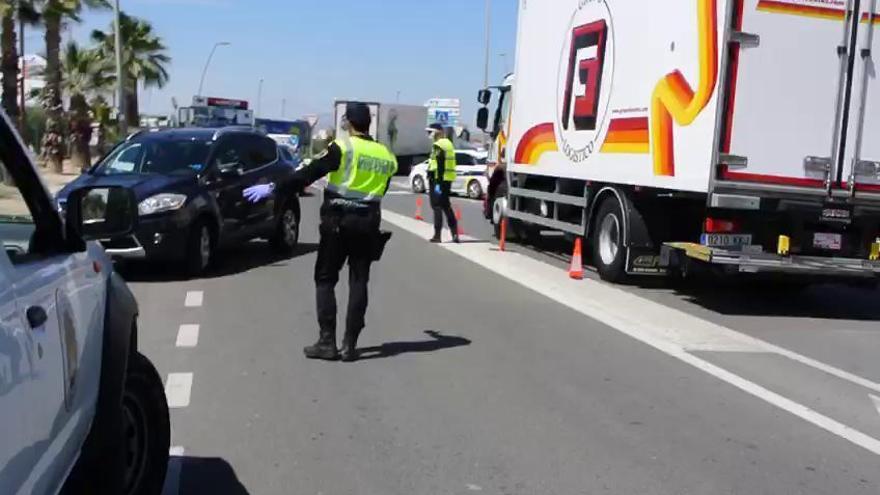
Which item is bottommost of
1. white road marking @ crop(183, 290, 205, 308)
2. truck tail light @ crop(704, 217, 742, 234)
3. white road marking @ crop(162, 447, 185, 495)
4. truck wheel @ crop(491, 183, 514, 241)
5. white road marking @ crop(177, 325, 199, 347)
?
white road marking @ crop(183, 290, 205, 308)

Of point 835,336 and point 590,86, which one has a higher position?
point 590,86

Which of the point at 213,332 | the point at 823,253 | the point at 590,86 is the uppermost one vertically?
the point at 590,86

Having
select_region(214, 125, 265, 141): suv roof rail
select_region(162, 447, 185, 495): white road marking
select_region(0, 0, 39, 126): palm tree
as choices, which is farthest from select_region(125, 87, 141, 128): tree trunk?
select_region(162, 447, 185, 495): white road marking

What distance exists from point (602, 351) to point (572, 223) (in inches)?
239

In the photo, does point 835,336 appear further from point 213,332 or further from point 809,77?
point 213,332

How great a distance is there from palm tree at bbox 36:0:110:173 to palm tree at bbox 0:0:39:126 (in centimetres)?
132

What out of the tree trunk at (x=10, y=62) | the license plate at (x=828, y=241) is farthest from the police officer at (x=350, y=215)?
the tree trunk at (x=10, y=62)

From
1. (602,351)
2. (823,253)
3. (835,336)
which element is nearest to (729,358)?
(602,351)

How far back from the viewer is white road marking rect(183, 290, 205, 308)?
988 cm

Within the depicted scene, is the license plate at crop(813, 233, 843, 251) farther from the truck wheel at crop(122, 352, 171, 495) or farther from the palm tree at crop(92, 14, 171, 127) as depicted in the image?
the palm tree at crop(92, 14, 171, 127)

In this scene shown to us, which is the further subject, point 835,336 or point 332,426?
point 835,336

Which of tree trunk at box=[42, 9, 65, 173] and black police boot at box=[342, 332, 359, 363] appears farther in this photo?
tree trunk at box=[42, 9, 65, 173]

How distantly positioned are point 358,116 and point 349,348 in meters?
1.73

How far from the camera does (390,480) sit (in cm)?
484
